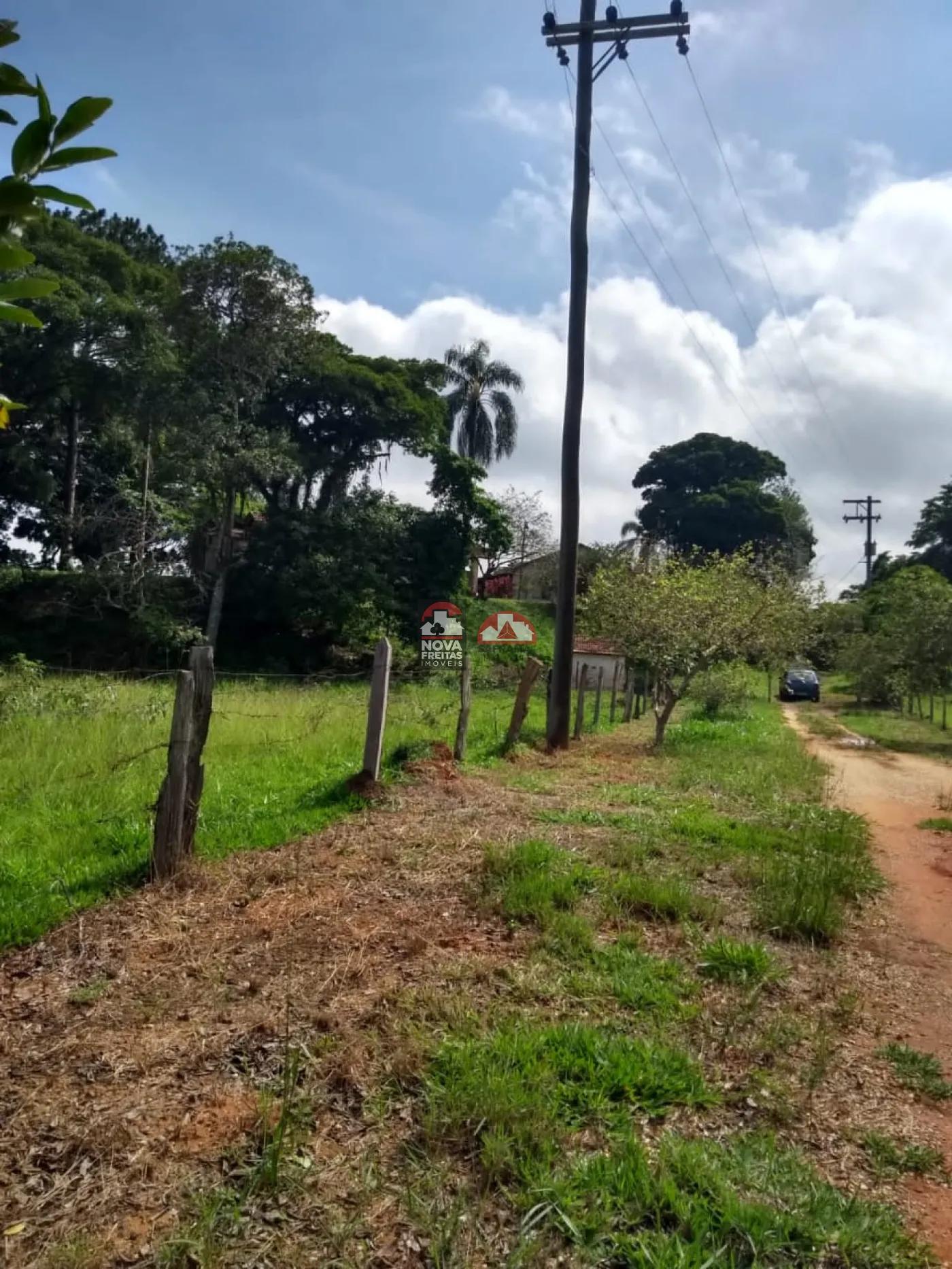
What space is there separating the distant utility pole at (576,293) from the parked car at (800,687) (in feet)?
86.4

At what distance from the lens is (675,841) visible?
7355mm

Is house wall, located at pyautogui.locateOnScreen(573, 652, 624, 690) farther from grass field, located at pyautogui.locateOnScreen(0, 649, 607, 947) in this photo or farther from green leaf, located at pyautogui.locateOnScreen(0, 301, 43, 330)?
green leaf, located at pyautogui.locateOnScreen(0, 301, 43, 330)

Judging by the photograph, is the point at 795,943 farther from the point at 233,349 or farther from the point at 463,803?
the point at 233,349

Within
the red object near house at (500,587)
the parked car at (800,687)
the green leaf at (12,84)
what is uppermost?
the red object near house at (500,587)

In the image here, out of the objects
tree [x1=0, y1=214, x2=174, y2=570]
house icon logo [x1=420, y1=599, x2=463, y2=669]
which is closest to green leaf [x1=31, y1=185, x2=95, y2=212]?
house icon logo [x1=420, y1=599, x2=463, y2=669]

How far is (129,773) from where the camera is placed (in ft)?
26.4

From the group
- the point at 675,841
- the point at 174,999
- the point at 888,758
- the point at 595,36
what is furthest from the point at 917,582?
the point at 174,999

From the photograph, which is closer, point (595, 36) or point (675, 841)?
point (675, 841)

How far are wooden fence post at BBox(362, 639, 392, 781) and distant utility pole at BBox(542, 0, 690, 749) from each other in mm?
5567

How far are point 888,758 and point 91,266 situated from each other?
86.4 ft

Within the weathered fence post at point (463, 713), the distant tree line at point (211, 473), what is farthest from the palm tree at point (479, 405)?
the weathered fence post at point (463, 713)

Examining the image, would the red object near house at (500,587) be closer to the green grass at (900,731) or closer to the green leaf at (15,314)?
A: the green grass at (900,731)

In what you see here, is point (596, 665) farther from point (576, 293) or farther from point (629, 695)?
point (576, 293)

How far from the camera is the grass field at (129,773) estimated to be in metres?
5.32
